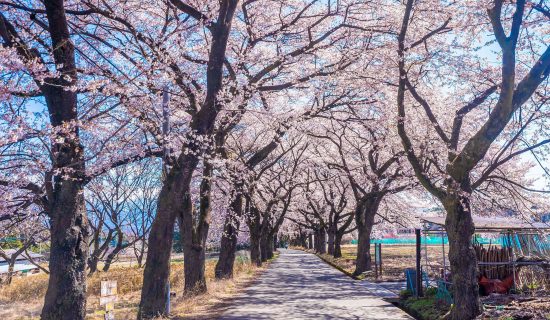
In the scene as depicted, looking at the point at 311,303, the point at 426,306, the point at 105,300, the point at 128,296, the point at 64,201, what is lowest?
the point at 128,296

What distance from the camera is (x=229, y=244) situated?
2152cm

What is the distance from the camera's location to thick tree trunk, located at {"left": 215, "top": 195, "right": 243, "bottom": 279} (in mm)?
20922

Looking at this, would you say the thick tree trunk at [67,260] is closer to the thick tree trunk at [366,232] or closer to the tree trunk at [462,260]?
the tree trunk at [462,260]

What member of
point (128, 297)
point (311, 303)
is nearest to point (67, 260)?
point (311, 303)

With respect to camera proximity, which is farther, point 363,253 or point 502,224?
point 363,253

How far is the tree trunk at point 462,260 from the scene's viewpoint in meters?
9.65

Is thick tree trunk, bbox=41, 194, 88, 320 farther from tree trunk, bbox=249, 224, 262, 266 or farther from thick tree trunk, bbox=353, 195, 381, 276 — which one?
tree trunk, bbox=249, 224, 262, 266

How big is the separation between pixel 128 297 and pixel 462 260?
1453 centimetres

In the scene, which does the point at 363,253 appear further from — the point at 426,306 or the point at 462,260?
the point at 462,260

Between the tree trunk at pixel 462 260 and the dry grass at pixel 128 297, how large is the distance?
5.63m

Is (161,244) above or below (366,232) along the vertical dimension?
below

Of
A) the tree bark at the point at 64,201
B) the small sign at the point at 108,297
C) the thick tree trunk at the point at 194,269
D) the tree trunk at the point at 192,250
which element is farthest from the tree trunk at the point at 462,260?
the thick tree trunk at the point at 194,269

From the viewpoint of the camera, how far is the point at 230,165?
17625 millimetres

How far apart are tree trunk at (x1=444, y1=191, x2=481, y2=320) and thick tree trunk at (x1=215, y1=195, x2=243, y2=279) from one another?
40.0 feet
